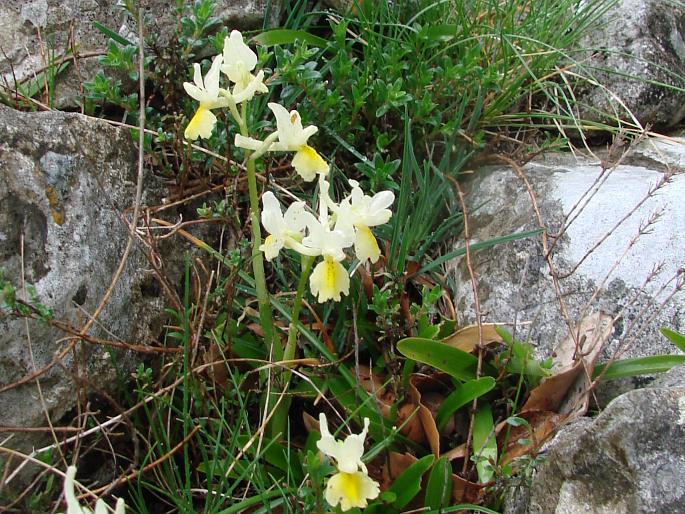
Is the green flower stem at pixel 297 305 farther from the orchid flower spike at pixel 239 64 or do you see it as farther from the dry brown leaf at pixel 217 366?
the orchid flower spike at pixel 239 64

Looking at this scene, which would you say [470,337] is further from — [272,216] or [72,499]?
[72,499]

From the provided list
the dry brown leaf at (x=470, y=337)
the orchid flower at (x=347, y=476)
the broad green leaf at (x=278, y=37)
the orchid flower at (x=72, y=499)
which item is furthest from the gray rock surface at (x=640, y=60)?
the orchid flower at (x=72, y=499)

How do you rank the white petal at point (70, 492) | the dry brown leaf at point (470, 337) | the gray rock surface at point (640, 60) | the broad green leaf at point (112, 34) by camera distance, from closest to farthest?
the white petal at point (70, 492), the dry brown leaf at point (470, 337), the broad green leaf at point (112, 34), the gray rock surface at point (640, 60)

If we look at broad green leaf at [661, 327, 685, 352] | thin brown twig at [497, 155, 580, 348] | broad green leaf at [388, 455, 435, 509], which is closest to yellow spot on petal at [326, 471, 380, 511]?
broad green leaf at [388, 455, 435, 509]

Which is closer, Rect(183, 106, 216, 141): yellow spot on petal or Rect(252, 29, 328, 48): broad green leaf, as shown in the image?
Rect(183, 106, 216, 141): yellow spot on petal

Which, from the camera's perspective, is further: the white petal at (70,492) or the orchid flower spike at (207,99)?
the orchid flower spike at (207,99)

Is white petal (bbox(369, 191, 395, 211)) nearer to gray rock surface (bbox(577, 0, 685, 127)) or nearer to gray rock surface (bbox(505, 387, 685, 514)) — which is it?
gray rock surface (bbox(505, 387, 685, 514))

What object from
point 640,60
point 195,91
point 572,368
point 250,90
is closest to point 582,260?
point 572,368

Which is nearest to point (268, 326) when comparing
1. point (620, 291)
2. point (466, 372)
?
point (466, 372)
